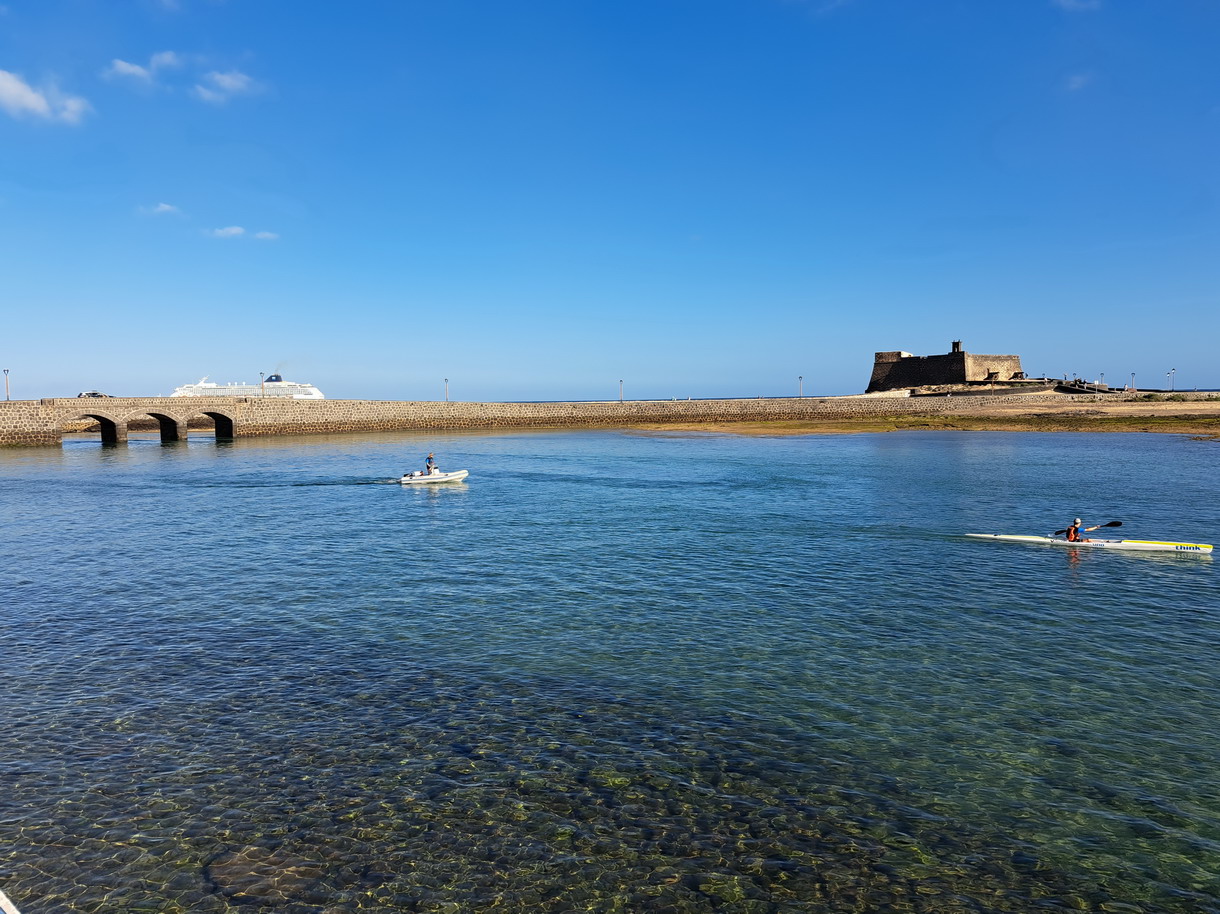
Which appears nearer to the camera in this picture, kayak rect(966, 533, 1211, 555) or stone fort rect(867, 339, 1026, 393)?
kayak rect(966, 533, 1211, 555)

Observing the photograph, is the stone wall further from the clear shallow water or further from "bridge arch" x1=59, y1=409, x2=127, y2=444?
the clear shallow water

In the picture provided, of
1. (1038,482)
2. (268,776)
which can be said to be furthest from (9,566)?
(1038,482)

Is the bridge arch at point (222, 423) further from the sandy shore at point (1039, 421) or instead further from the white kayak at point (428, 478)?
the sandy shore at point (1039, 421)

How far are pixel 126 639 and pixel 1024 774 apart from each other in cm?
1776

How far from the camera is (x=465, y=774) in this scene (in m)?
10.8

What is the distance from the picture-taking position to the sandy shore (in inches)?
3324

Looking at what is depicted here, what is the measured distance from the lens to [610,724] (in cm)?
1241

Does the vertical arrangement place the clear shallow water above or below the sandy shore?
below

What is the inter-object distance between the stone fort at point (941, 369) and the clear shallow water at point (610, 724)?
9893cm

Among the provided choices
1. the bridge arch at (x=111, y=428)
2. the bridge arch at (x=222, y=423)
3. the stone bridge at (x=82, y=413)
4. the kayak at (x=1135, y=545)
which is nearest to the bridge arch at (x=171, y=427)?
the stone bridge at (x=82, y=413)

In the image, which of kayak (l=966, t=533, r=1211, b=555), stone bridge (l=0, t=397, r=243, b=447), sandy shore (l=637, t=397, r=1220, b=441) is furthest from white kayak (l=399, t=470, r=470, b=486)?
sandy shore (l=637, t=397, r=1220, b=441)

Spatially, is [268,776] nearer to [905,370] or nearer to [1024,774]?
[1024,774]

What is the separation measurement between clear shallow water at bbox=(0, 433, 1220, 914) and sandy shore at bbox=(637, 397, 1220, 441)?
223 ft

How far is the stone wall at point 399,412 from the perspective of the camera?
255 ft
